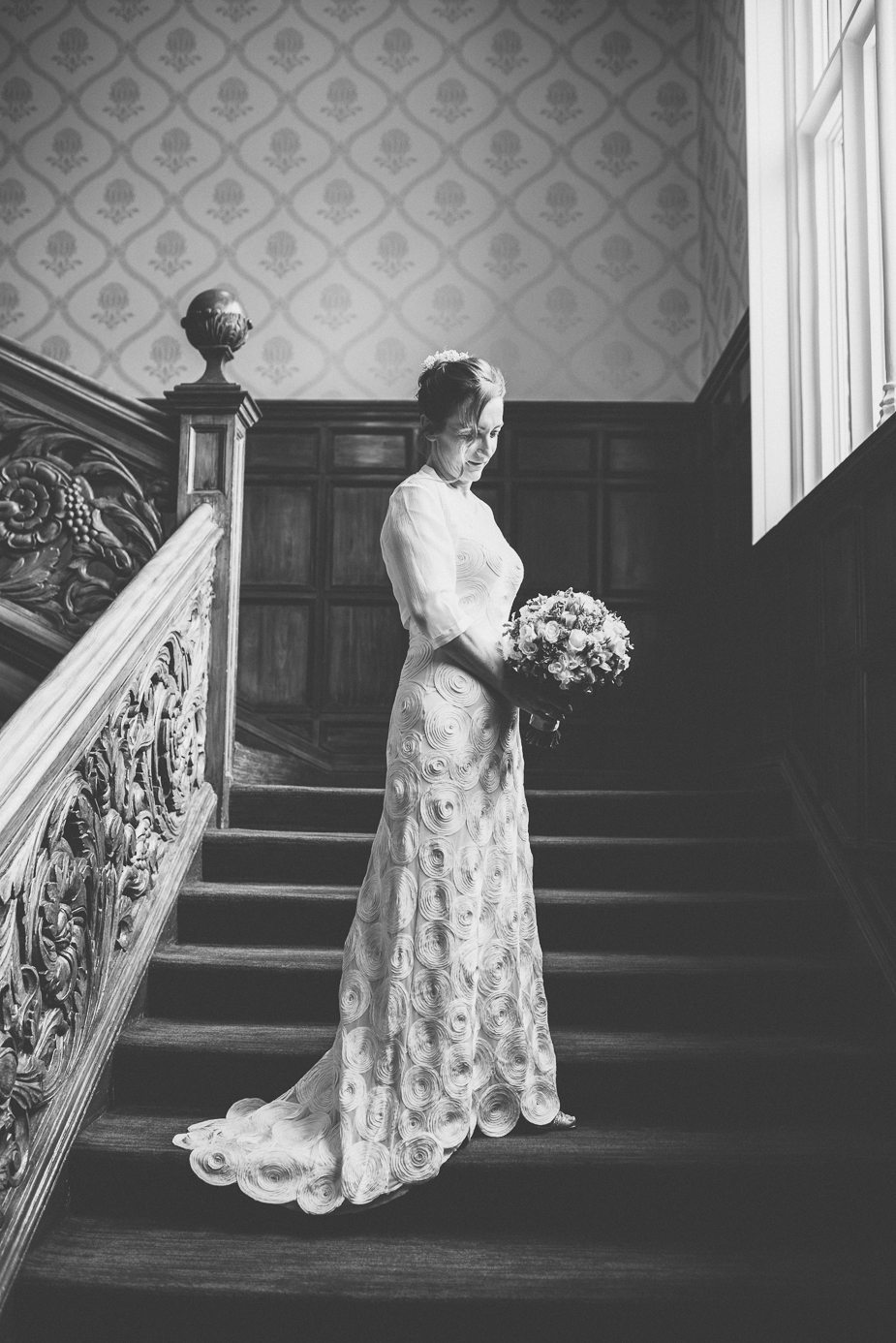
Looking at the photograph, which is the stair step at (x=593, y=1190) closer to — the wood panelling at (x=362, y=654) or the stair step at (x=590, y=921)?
the stair step at (x=590, y=921)

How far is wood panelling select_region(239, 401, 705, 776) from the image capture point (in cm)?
520

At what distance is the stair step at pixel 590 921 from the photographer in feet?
9.48

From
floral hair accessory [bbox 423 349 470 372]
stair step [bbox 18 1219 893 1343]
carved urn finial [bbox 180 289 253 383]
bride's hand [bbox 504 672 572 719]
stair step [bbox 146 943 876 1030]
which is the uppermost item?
carved urn finial [bbox 180 289 253 383]

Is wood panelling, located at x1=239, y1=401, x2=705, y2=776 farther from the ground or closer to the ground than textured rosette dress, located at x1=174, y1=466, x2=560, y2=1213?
farther from the ground

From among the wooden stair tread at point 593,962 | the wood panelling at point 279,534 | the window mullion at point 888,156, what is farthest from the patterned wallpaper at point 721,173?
the wooden stair tread at point 593,962

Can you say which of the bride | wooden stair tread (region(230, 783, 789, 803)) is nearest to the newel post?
wooden stair tread (region(230, 783, 789, 803))

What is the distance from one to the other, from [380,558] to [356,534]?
0.21 metres

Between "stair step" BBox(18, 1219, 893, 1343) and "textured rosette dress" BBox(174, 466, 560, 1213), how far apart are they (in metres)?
0.16

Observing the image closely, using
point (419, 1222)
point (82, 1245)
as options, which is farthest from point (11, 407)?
point (419, 1222)

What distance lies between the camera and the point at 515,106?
5.53 m

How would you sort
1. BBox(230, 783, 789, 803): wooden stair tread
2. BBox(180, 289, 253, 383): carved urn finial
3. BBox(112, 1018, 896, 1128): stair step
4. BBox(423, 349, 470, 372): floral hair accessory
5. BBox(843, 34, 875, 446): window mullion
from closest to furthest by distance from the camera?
1. BBox(423, 349, 470, 372): floral hair accessory
2. BBox(112, 1018, 896, 1128): stair step
3. BBox(180, 289, 253, 383): carved urn finial
4. BBox(230, 783, 789, 803): wooden stair tread
5. BBox(843, 34, 875, 446): window mullion

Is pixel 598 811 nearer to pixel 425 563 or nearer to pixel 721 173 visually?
pixel 425 563

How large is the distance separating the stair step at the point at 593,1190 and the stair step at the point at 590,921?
2.37ft

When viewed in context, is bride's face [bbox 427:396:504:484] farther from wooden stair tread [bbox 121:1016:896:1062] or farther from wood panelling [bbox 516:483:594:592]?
wood panelling [bbox 516:483:594:592]
